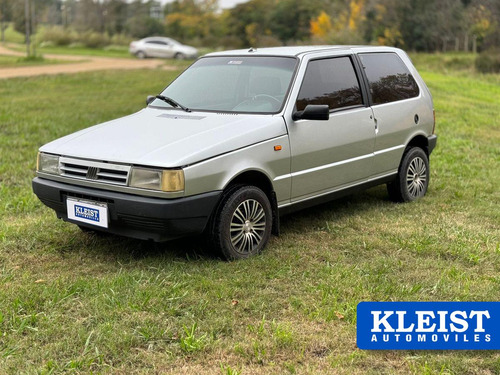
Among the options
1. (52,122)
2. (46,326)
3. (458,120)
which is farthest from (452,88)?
(46,326)

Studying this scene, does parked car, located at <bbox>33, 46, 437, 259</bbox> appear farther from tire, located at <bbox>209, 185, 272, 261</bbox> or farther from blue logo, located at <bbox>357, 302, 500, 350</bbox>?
blue logo, located at <bbox>357, 302, 500, 350</bbox>

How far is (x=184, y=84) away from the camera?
6.24 metres

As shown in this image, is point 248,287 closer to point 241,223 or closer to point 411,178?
point 241,223

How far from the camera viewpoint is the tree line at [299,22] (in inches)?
1892

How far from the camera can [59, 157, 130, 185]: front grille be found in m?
4.75

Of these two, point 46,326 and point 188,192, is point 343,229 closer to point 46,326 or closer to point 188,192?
point 188,192

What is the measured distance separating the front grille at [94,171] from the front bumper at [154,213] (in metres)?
0.10

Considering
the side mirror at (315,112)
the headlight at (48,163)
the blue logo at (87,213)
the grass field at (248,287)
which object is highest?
the side mirror at (315,112)

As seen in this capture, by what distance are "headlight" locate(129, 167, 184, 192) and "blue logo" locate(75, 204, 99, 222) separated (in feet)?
1.43

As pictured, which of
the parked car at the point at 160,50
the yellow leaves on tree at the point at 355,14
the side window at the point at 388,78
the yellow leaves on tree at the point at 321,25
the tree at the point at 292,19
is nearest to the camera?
the side window at the point at 388,78

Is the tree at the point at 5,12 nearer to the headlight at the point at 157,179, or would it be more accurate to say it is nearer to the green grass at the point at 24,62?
the green grass at the point at 24,62

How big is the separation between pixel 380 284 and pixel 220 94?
7.85 feet

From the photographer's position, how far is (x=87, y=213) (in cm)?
496

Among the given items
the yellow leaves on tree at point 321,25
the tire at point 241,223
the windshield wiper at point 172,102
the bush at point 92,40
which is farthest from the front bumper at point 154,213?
the yellow leaves on tree at point 321,25
